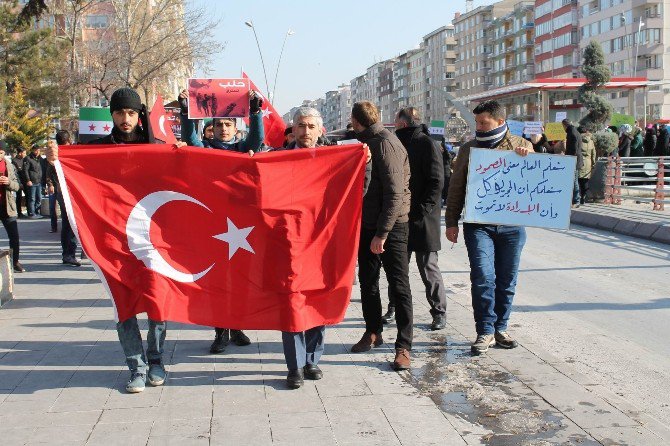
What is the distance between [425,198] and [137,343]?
2.96 metres

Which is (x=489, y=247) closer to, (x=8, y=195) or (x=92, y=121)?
(x=8, y=195)

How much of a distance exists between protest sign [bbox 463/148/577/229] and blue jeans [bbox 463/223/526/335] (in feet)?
0.45

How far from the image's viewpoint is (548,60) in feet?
342

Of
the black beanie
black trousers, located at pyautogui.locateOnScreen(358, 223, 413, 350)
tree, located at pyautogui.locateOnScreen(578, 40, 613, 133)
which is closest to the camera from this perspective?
the black beanie

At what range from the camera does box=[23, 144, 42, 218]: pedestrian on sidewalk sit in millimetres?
24203

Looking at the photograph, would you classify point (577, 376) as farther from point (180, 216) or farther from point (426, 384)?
point (180, 216)

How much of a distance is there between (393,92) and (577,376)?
190 meters

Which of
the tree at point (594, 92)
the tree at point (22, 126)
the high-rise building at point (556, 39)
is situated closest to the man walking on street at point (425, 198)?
the tree at point (594, 92)

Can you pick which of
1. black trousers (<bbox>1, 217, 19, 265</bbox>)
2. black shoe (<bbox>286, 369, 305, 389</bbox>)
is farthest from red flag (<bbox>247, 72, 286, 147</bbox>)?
black shoe (<bbox>286, 369, 305, 389</bbox>)

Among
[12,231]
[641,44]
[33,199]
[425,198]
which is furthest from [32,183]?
[641,44]

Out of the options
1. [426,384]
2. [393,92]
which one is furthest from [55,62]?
[393,92]

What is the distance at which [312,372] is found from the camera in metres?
5.77

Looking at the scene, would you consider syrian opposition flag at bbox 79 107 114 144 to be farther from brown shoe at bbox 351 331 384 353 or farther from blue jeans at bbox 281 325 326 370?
blue jeans at bbox 281 325 326 370

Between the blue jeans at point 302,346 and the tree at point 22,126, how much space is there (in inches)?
1701
